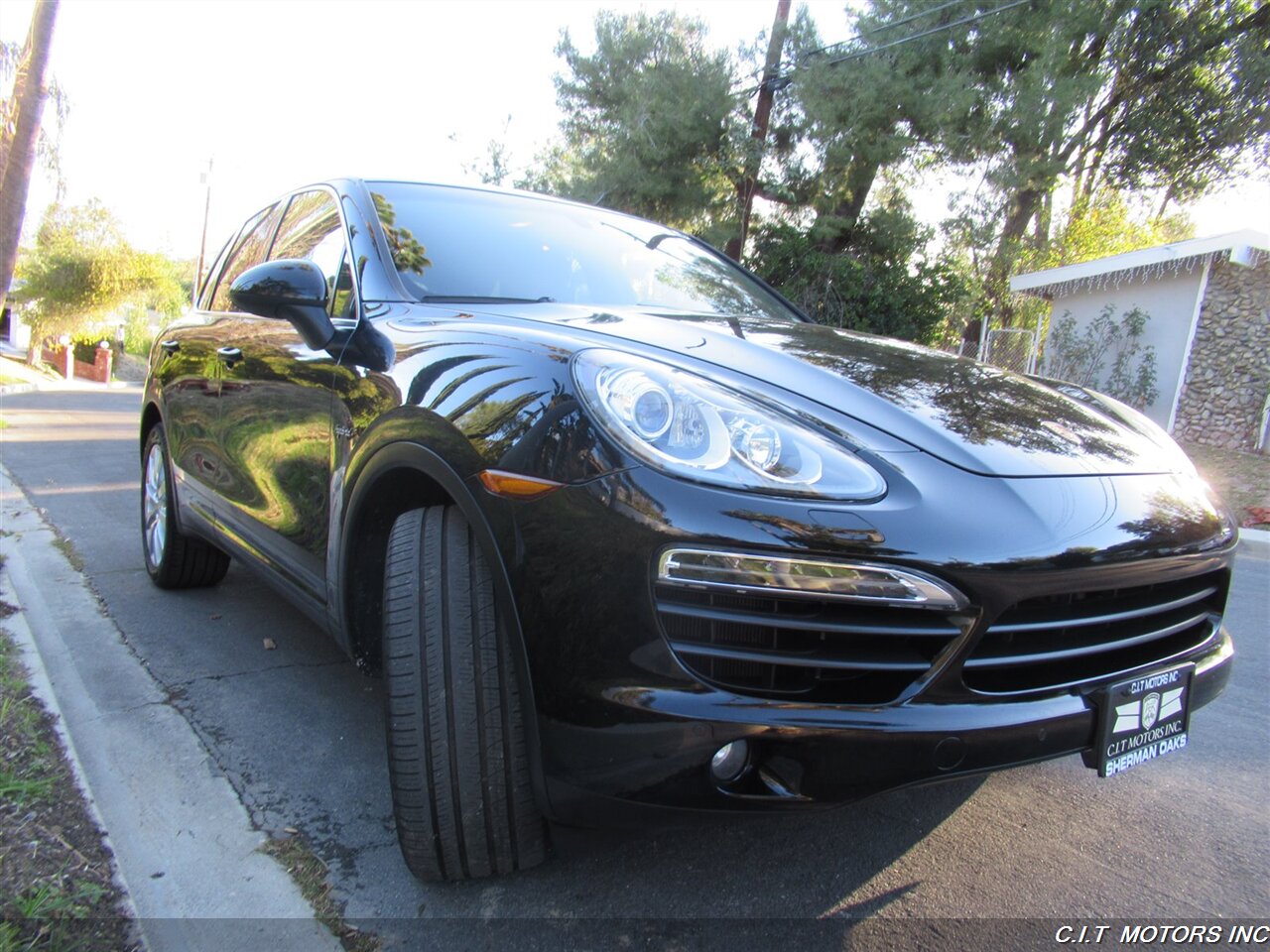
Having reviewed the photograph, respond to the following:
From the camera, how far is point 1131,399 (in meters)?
13.6

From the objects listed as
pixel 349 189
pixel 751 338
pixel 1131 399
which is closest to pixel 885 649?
pixel 751 338

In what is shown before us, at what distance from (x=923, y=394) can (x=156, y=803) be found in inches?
82.7

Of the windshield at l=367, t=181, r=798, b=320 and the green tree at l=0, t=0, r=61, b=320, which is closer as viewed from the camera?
the windshield at l=367, t=181, r=798, b=320

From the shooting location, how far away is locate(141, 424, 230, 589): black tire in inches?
152

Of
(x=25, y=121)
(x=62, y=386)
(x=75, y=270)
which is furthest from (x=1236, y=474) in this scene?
A: (x=75, y=270)

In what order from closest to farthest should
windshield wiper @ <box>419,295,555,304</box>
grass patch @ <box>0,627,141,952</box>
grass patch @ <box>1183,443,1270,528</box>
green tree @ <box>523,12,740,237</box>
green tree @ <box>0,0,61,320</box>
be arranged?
1. grass patch @ <box>0,627,141,952</box>
2. windshield wiper @ <box>419,295,555,304</box>
3. green tree @ <box>0,0,61,320</box>
4. grass patch @ <box>1183,443,1270,528</box>
5. green tree @ <box>523,12,740,237</box>

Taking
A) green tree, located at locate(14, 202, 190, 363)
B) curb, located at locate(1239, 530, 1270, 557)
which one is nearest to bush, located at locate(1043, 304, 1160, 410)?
curb, located at locate(1239, 530, 1270, 557)

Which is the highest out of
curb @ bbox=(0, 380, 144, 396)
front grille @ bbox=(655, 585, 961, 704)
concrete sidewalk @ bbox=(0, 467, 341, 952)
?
front grille @ bbox=(655, 585, 961, 704)

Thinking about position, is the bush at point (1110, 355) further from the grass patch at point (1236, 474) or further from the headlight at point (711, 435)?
the headlight at point (711, 435)

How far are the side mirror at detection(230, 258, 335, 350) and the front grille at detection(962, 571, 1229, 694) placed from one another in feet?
5.93

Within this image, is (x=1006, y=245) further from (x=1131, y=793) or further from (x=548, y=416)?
(x=548, y=416)

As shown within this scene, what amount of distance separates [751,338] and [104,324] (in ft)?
104

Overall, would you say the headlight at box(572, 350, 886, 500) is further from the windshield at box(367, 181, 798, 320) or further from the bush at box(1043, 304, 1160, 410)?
the bush at box(1043, 304, 1160, 410)

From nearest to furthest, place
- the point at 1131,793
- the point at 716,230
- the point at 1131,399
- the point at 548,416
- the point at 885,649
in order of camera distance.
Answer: the point at 885,649, the point at 548,416, the point at 1131,793, the point at 1131,399, the point at 716,230
